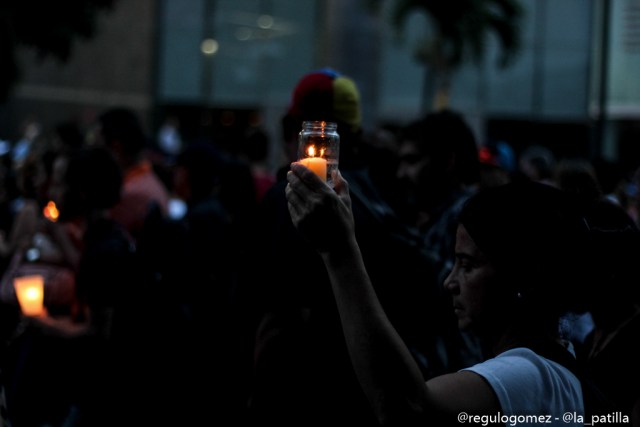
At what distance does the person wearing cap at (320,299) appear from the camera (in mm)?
3062

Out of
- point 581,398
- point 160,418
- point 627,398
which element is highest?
point 581,398

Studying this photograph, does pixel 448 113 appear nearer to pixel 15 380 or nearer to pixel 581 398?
pixel 15 380

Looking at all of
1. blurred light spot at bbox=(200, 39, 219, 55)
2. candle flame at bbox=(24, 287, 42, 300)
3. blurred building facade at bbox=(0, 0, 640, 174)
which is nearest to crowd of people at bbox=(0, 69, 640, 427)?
candle flame at bbox=(24, 287, 42, 300)

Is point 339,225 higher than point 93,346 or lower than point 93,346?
higher

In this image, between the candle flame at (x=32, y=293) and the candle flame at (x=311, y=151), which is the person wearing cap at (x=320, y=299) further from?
the candle flame at (x=32, y=293)

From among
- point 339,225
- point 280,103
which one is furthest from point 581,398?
point 280,103

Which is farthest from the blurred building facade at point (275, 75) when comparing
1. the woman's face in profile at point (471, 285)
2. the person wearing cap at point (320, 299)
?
the woman's face in profile at point (471, 285)

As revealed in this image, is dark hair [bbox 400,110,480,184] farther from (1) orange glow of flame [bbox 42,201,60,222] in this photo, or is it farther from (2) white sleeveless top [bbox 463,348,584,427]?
(2) white sleeveless top [bbox 463,348,584,427]

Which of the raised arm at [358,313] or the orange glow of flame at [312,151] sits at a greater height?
the orange glow of flame at [312,151]

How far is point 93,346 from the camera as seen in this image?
4.50 meters

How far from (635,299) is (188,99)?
24.4 meters

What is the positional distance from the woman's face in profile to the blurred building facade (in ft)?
75.4

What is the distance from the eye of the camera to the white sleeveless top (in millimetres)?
1883

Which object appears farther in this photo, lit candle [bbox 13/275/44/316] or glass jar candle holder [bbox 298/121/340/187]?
lit candle [bbox 13/275/44/316]
